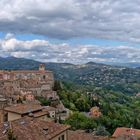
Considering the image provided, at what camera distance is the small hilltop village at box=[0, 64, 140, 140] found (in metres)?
36.7

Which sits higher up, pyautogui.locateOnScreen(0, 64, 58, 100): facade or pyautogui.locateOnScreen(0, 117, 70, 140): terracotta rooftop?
pyautogui.locateOnScreen(0, 117, 70, 140): terracotta rooftop

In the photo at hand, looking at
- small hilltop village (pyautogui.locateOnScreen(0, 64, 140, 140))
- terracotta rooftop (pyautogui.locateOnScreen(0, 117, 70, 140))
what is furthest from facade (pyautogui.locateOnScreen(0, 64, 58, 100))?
terracotta rooftop (pyautogui.locateOnScreen(0, 117, 70, 140))

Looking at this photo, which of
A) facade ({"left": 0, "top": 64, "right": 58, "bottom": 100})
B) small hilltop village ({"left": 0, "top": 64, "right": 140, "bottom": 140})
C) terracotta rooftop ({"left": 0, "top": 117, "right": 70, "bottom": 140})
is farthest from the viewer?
facade ({"left": 0, "top": 64, "right": 58, "bottom": 100})

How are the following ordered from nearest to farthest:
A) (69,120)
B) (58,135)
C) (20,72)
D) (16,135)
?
1. (16,135)
2. (58,135)
3. (69,120)
4. (20,72)

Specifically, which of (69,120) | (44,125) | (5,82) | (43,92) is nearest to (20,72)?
(5,82)

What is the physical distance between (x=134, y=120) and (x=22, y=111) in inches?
3677

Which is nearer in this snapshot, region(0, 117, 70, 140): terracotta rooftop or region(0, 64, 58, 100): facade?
region(0, 117, 70, 140): terracotta rooftop

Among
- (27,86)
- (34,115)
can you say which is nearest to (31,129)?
(34,115)

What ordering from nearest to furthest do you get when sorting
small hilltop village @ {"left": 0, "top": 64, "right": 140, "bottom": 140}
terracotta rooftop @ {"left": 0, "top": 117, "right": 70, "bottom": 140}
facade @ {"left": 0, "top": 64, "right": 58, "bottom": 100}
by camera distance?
1. terracotta rooftop @ {"left": 0, "top": 117, "right": 70, "bottom": 140}
2. small hilltop village @ {"left": 0, "top": 64, "right": 140, "bottom": 140}
3. facade @ {"left": 0, "top": 64, "right": 58, "bottom": 100}

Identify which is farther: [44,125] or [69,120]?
[69,120]

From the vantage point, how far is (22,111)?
54969mm

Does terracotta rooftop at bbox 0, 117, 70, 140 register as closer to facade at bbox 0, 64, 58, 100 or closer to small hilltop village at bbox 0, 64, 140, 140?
small hilltop village at bbox 0, 64, 140, 140

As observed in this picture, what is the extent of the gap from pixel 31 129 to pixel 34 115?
53.5 feet

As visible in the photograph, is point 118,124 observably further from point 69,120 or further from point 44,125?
point 44,125
